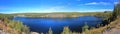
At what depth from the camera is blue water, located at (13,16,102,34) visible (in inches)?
470

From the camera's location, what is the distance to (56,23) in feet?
39.3

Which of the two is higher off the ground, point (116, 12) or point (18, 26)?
point (116, 12)

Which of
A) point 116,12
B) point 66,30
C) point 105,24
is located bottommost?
point 66,30

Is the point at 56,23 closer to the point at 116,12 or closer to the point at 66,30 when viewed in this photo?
the point at 66,30

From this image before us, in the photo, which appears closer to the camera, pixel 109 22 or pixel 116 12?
pixel 116 12

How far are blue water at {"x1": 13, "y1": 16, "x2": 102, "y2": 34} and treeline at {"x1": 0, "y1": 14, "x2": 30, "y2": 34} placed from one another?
131 mm

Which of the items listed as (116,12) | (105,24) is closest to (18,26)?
(105,24)

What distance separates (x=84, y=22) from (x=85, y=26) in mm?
118

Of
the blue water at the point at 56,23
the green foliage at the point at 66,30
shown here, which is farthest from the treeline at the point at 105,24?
the blue water at the point at 56,23

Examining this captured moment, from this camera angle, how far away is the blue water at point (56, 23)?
1193cm

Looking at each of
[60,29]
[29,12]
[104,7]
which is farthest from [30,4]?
[104,7]

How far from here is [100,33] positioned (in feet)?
39.3

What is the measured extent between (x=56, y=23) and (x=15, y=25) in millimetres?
1180

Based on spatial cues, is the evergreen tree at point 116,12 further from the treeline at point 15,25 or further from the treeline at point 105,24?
the treeline at point 15,25
